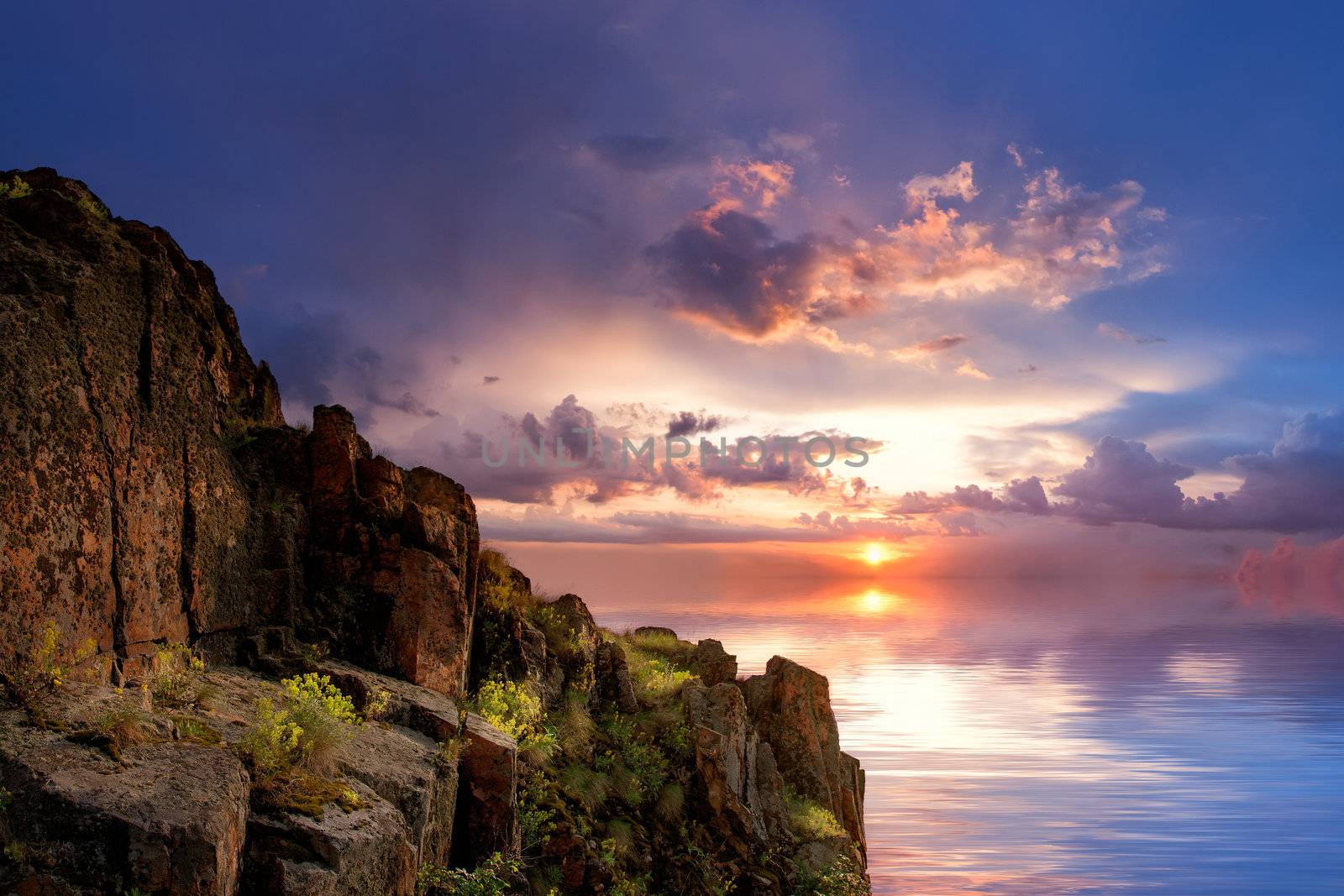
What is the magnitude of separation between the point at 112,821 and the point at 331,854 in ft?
6.27

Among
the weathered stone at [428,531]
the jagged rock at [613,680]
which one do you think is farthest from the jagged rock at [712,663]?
the weathered stone at [428,531]

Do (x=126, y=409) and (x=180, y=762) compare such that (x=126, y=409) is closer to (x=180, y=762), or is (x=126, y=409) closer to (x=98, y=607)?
(x=98, y=607)

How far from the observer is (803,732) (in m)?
23.5

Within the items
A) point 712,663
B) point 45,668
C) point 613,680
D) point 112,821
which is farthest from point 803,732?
point 112,821

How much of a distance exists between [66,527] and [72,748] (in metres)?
2.69

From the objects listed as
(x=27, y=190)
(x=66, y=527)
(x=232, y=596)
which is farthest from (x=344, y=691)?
(x=27, y=190)

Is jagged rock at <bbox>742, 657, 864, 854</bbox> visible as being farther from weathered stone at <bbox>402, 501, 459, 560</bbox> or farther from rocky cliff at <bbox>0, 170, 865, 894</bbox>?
weathered stone at <bbox>402, 501, 459, 560</bbox>

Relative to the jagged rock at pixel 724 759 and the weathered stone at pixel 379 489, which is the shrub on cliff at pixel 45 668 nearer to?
the weathered stone at pixel 379 489

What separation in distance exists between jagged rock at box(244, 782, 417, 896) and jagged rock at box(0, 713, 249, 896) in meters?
0.24

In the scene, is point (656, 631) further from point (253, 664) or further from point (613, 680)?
point (253, 664)

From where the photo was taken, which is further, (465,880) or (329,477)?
(329,477)

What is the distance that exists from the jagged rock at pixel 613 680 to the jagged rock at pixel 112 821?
13.1 meters

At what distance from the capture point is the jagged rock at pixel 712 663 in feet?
84.9

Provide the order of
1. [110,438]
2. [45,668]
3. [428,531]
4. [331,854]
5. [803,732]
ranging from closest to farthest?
[331,854], [45,668], [110,438], [428,531], [803,732]
